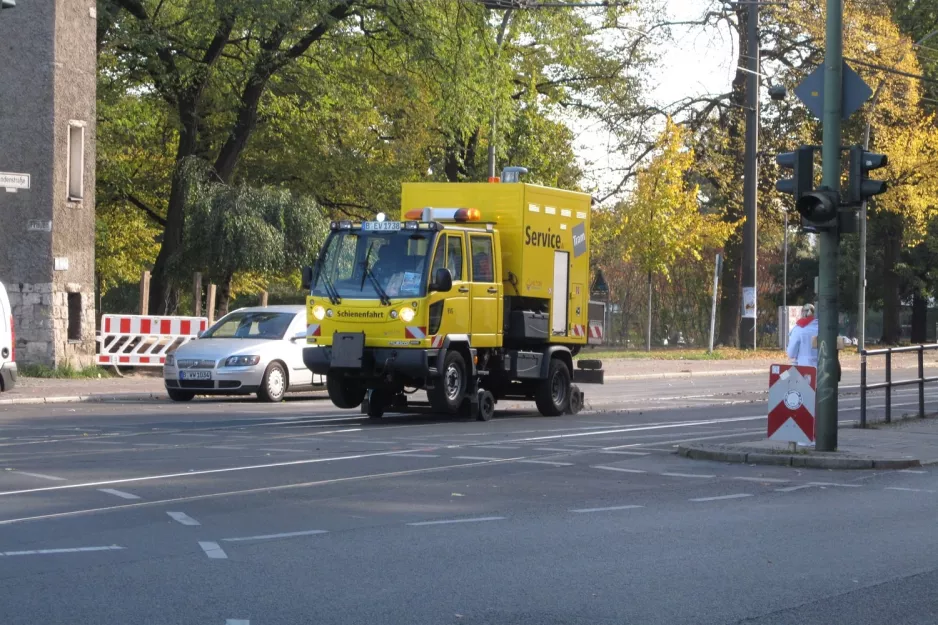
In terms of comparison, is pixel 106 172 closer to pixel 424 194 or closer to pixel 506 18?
pixel 506 18

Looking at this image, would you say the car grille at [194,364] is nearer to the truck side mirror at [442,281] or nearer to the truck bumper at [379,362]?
the truck bumper at [379,362]

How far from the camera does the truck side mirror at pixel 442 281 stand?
17297 millimetres

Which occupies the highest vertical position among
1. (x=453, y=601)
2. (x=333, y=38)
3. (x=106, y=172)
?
(x=333, y=38)

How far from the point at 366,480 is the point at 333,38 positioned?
23.3 m

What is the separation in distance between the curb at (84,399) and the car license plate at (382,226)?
6.45 metres

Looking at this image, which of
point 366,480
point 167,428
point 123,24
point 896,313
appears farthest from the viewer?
point 896,313

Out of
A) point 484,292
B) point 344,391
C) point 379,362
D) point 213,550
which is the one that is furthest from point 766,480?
point 344,391

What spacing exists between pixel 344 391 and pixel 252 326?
181 inches

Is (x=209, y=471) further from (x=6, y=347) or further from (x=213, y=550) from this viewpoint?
(x=6, y=347)

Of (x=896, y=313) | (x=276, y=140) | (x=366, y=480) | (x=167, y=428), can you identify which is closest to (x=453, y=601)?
(x=366, y=480)

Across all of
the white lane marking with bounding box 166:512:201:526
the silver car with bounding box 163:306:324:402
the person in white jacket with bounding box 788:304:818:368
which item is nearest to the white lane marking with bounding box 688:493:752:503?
the white lane marking with bounding box 166:512:201:526

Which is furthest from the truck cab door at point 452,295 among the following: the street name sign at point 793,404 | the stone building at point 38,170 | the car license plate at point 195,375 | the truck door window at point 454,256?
the stone building at point 38,170

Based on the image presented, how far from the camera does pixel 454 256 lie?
58.7ft

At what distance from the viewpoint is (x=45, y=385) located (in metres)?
23.4
